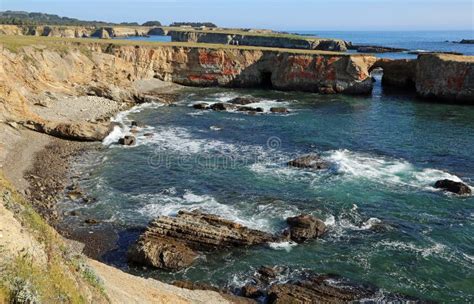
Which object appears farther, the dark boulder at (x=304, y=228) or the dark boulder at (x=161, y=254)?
the dark boulder at (x=304, y=228)

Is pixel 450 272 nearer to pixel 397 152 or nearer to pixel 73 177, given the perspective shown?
pixel 397 152

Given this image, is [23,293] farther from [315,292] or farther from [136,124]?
[136,124]

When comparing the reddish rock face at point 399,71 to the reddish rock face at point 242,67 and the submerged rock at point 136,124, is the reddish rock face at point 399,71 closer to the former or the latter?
the reddish rock face at point 242,67

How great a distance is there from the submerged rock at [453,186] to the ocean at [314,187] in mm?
639

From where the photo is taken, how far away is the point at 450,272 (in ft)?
69.1

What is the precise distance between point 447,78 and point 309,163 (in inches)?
1442

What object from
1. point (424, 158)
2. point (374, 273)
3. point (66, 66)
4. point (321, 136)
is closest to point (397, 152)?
point (424, 158)

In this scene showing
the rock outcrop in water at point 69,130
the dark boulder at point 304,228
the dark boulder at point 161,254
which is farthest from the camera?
the rock outcrop in water at point 69,130

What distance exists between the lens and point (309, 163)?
118ft

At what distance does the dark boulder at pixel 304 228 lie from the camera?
24125mm

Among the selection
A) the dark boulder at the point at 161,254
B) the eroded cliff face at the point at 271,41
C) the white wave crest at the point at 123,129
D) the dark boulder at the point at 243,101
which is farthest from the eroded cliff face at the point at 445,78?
A: the eroded cliff face at the point at 271,41

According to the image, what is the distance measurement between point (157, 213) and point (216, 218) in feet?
14.4

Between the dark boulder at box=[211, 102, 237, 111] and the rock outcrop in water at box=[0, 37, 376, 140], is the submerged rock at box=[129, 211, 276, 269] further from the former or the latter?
the dark boulder at box=[211, 102, 237, 111]

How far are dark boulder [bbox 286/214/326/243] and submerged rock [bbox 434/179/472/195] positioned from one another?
36.5 ft
